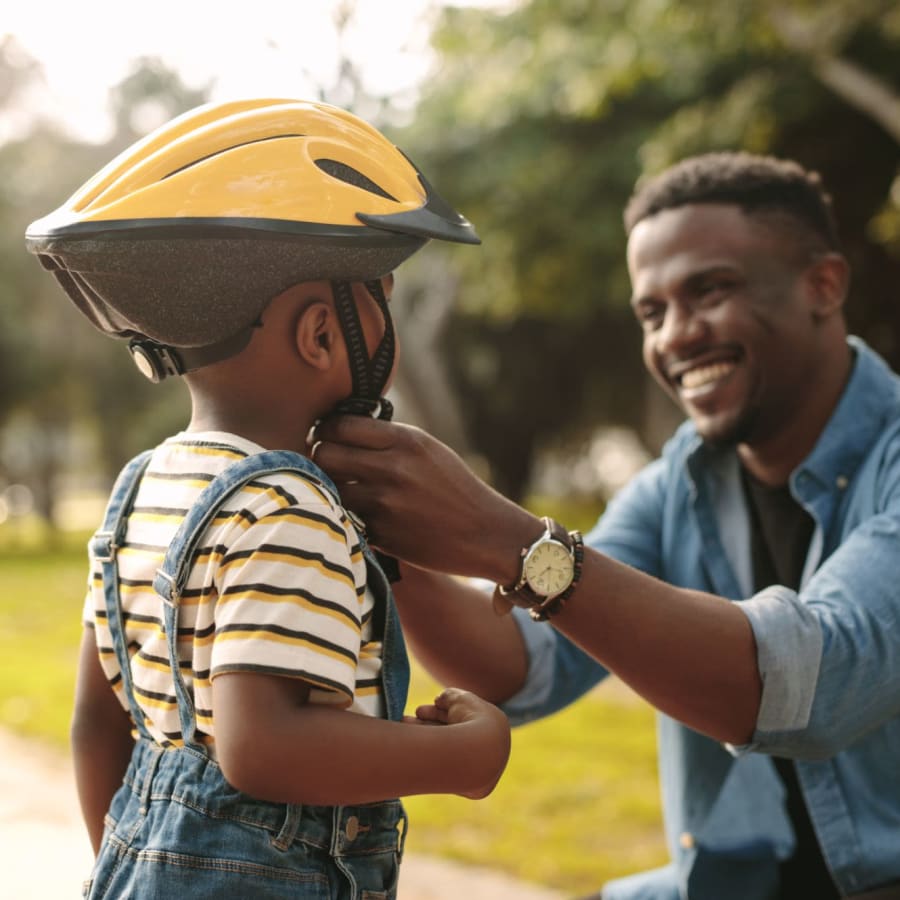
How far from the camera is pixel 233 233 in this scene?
151cm

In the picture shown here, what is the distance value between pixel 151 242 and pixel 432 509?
618 millimetres

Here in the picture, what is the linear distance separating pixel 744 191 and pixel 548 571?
1.46 m

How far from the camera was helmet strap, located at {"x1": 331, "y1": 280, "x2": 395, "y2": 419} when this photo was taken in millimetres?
1634

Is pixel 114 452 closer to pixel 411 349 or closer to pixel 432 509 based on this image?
pixel 411 349

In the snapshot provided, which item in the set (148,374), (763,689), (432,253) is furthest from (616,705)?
(432,253)

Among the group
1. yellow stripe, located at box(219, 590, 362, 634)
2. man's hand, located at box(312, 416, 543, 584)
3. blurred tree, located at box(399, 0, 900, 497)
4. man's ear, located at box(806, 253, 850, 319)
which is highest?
blurred tree, located at box(399, 0, 900, 497)

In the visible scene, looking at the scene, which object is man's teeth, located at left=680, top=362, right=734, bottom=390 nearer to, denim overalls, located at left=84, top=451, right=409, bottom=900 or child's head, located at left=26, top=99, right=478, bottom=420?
child's head, located at left=26, top=99, right=478, bottom=420

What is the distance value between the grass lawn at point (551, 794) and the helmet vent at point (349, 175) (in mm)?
3824

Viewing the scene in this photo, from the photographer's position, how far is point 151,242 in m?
1.51

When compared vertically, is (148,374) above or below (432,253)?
below

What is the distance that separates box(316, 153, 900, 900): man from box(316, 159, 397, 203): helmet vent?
35cm

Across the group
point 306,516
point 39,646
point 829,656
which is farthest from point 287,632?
point 39,646

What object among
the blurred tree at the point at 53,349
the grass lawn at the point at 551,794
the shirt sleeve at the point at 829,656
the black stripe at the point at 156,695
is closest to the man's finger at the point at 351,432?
the black stripe at the point at 156,695

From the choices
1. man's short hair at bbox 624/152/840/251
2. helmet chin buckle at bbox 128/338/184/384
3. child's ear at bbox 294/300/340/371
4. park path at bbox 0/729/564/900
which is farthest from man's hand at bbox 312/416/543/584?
park path at bbox 0/729/564/900
